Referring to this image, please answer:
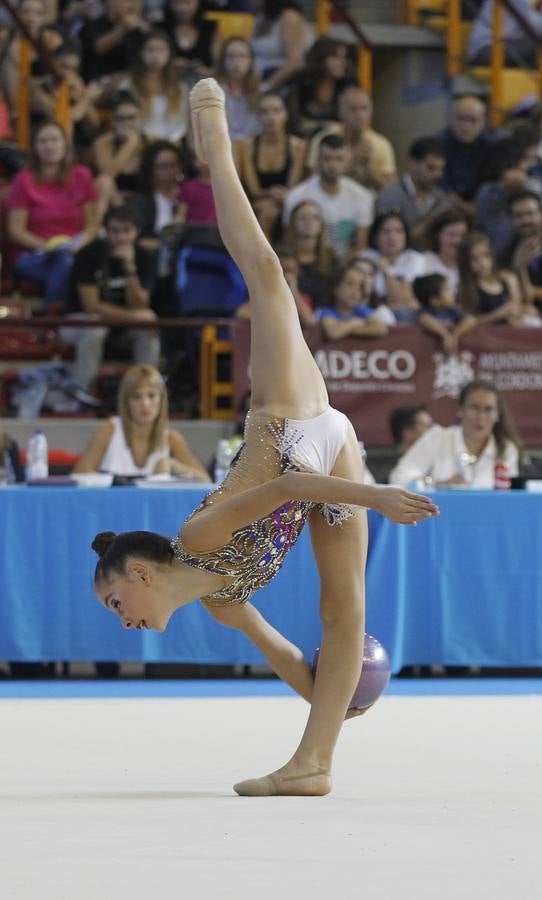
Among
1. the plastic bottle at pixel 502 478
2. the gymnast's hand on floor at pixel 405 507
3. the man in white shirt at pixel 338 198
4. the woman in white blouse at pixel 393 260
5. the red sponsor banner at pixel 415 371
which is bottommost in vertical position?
the plastic bottle at pixel 502 478

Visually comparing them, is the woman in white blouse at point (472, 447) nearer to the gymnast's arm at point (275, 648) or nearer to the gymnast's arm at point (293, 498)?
the gymnast's arm at point (275, 648)

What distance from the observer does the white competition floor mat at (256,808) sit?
2725 mm

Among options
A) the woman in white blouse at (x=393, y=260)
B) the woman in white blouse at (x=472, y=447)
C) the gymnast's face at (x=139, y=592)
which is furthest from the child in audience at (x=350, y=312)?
the gymnast's face at (x=139, y=592)

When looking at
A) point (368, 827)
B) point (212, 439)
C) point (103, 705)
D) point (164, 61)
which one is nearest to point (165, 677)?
point (103, 705)

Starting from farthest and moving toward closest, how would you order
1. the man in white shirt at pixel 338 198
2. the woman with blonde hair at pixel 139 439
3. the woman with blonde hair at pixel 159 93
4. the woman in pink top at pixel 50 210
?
the woman with blonde hair at pixel 159 93, the man in white shirt at pixel 338 198, the woman in pink top at pixel 50 210, the woman with blonde hair at pixel 139 439

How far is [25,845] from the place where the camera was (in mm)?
3053

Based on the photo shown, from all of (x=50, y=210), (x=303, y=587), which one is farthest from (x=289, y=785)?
(x=50, y=210)

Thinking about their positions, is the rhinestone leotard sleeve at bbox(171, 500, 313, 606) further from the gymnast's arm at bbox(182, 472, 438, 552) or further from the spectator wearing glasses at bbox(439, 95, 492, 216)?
the spectator wearing glasses at bbox(439, 95, 492, 216)

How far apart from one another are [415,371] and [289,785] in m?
4.92

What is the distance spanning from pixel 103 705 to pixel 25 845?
2.61m

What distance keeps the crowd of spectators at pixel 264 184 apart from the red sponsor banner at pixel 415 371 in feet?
0.30

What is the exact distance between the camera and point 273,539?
366 cm

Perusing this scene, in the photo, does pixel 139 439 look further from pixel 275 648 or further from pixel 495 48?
pixel 495 48

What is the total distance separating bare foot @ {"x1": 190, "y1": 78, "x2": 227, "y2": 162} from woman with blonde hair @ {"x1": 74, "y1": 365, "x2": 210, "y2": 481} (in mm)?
3012
